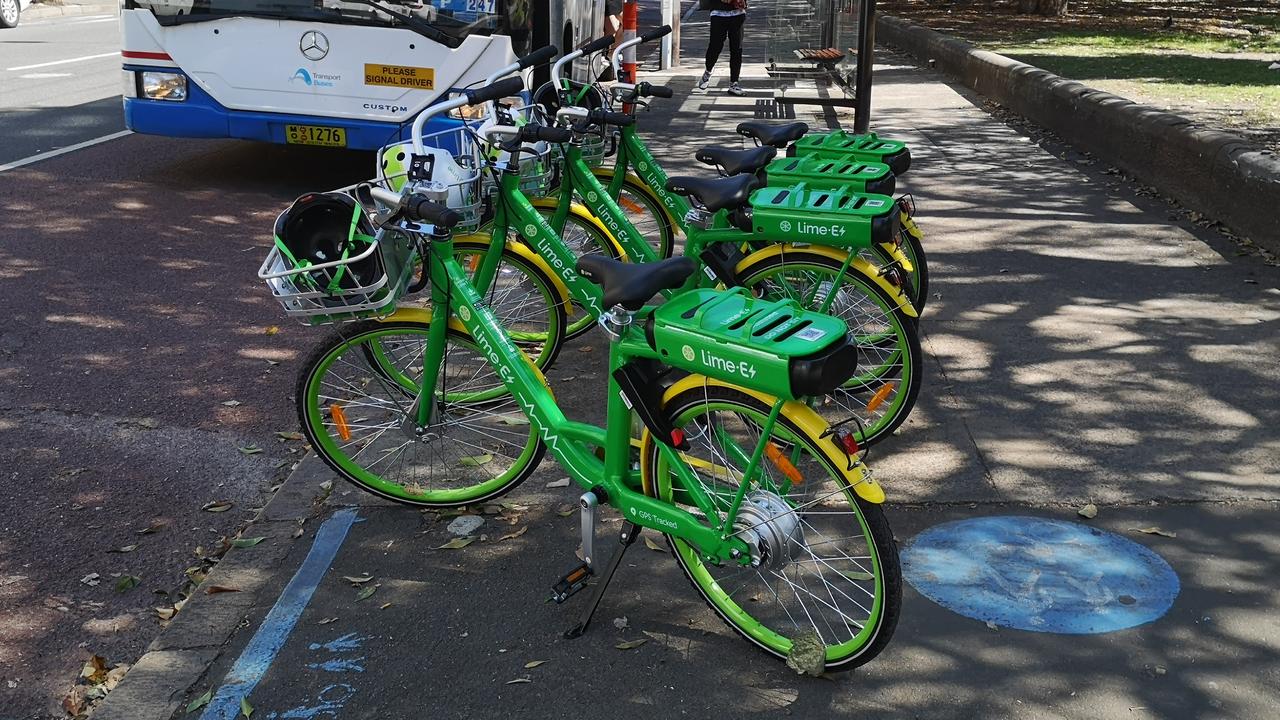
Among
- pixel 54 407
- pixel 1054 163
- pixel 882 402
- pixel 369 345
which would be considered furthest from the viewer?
pixel 1054 163

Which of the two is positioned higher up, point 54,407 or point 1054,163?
point 1054,163

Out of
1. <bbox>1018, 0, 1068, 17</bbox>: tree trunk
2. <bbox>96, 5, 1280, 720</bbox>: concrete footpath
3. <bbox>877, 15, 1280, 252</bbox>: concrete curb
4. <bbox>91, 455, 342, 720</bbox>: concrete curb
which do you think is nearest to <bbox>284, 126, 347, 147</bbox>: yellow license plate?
<bbox>96, 5, 1280, 720</bbox>: concrete footpath

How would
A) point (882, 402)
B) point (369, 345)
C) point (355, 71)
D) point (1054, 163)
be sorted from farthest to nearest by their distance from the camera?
point (1054, 163) < point (355, 71) < point (882, 402) < point (369, 345)

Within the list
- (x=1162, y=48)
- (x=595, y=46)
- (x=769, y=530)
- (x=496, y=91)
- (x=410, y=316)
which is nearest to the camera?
(x=769, y=530)

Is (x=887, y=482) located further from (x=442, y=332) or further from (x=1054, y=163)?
(x=1054, y=163)

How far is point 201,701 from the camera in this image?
11.0ft

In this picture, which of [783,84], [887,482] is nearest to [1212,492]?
[887,482]

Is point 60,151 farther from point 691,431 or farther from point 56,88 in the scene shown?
point 691,431

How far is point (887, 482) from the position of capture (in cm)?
459

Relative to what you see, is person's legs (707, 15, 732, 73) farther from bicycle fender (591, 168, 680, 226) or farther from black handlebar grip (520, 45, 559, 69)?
black handlebar grip (520, 45, 559, 69)

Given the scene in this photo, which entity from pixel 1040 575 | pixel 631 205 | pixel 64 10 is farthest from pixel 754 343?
pixel 64 10

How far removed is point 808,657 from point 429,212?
1749mm

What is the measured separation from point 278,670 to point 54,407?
100 inches

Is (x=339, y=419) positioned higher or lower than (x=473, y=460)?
higher
